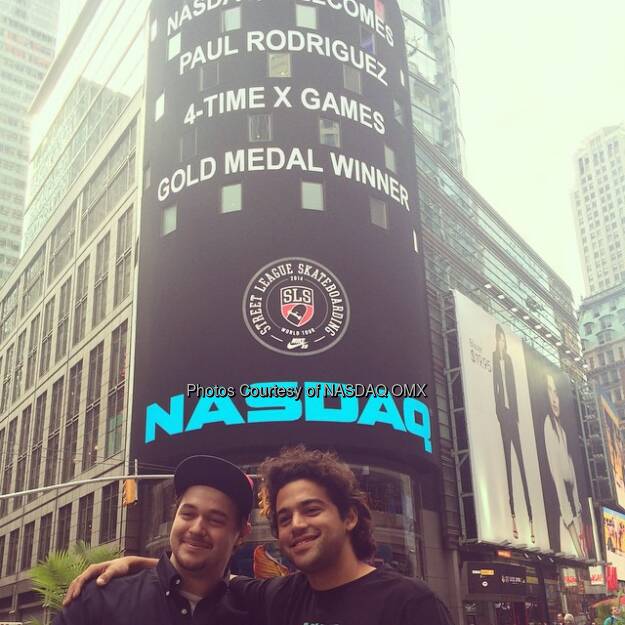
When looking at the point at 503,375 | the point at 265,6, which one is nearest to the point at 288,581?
the point at 265,6

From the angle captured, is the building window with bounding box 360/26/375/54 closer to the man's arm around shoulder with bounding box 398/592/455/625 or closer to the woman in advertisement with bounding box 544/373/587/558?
the woman in advertisement with bounding box 544/373/587/558

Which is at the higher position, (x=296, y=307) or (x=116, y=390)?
(x=296, y=307)

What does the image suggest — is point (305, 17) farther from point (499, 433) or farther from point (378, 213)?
point (499, 433)

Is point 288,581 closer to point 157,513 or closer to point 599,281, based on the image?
point 157,513

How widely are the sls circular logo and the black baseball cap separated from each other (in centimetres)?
3237

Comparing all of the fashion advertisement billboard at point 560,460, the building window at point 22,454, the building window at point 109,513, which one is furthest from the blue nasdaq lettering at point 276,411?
the building window at point 22,454

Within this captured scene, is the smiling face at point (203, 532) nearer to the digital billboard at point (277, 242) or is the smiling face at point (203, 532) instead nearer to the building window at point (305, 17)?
the digital billboard at point (277, 242)

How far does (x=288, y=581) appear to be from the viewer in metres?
5.39

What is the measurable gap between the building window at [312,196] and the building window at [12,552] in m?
36.2

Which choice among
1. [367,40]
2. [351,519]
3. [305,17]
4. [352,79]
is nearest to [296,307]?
[352,79]

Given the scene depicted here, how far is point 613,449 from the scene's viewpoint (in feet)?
277

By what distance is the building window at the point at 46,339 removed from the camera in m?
62.5

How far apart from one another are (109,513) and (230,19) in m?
29.0

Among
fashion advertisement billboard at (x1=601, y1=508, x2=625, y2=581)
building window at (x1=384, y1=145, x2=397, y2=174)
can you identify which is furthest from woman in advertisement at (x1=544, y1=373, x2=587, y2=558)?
building window at (x1=384, y1=145, x2=397, y2=174)
